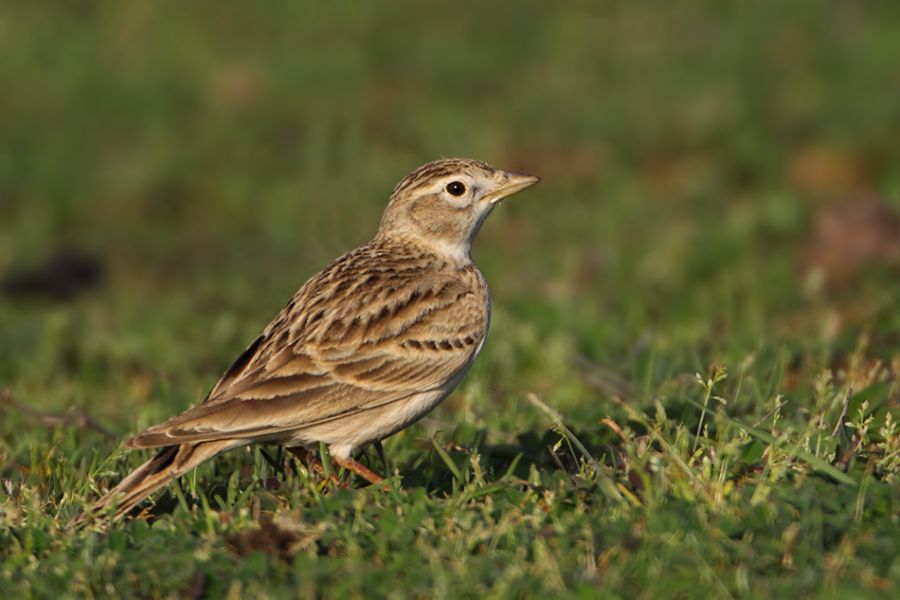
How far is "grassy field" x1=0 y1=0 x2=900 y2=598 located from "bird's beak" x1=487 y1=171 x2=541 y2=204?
115 centimetres

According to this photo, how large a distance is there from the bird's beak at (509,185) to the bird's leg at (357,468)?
1.76 meters

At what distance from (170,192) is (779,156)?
6.17 meters

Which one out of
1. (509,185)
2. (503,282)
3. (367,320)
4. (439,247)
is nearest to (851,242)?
(503,282)

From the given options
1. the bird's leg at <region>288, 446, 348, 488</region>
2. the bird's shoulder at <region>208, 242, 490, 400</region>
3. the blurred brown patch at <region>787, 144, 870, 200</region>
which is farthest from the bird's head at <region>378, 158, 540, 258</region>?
the blurred brown patch at <region>787, 144, 870, 200</region>

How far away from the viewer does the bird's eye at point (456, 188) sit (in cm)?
787

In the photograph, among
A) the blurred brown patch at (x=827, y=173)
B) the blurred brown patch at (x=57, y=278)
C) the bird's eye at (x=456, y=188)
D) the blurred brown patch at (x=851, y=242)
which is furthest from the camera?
the blurred brown patch at (x=827, y=173)

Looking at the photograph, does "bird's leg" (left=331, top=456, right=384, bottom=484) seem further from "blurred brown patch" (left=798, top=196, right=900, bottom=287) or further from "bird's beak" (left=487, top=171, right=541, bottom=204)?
"blurred brown patch" (left=798, top=196, right=900, bottom=287)

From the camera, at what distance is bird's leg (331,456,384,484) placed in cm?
653

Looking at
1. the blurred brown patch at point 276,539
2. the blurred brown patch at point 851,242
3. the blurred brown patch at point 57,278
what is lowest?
the blurred brown patch at point 57,278

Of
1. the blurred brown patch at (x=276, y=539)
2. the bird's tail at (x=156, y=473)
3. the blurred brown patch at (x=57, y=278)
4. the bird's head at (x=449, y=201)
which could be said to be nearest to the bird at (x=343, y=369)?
the bird's tail at (x=156, y=473)

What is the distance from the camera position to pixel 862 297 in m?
11.0

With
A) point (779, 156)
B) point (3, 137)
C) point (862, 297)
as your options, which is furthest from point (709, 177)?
point (3, 137)

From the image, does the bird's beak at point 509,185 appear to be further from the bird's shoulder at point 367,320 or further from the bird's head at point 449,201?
the bird's shoulder at point 367,320

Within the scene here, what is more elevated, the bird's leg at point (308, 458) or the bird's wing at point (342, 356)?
Result: the bird's wing at point (342, 356)
